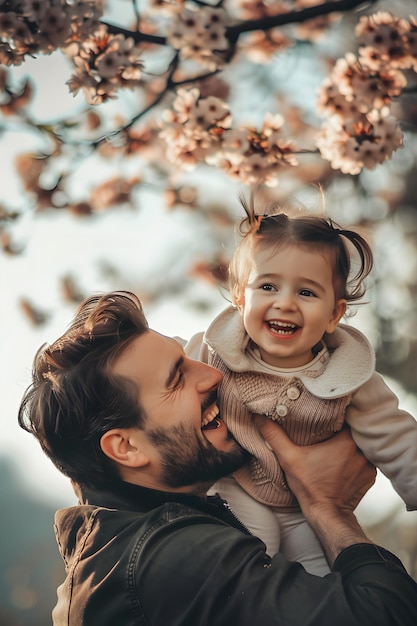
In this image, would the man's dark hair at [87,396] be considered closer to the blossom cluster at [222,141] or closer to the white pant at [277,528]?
the white pant at [277,528]

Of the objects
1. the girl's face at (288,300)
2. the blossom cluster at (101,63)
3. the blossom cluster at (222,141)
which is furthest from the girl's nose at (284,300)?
the blossom cluster at (101,63)

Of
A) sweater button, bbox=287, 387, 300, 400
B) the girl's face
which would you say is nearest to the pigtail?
the girl's face

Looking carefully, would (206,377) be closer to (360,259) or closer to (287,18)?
(360,259)

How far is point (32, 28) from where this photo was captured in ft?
8.93

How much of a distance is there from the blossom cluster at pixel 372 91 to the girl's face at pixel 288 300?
3.30 ft

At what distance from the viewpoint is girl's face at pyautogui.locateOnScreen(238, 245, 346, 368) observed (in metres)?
1.95

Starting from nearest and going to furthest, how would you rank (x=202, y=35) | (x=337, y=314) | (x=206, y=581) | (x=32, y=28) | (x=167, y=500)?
(x=206, y=581)
(x=167, y=500)
(x=337, y=314)
(x=32, y=28)
(x=202, y=35)

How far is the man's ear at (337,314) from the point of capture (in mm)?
2047

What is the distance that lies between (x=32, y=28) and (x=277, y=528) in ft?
5.30

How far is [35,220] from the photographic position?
3357 mm

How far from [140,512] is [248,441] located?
0.89 ft

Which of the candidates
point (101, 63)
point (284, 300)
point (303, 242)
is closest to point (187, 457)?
point (284, 300)

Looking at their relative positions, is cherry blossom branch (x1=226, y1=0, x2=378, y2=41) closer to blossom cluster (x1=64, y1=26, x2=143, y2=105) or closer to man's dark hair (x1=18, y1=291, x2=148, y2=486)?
blossom cluster (x1=64, y1=26, x2=143, y2=105)

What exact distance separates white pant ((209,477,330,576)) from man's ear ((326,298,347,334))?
40 centimetres
